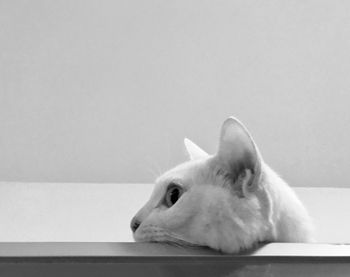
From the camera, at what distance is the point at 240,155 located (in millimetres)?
977

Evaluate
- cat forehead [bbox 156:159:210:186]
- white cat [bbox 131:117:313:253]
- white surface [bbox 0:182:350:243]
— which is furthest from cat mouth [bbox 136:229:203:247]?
white surface [bbox 0:182:350:243]

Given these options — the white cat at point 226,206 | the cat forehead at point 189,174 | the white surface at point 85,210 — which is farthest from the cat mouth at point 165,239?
the white surface at point 85,210

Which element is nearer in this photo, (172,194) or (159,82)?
(172,194)

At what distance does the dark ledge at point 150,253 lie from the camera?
2.85 ft

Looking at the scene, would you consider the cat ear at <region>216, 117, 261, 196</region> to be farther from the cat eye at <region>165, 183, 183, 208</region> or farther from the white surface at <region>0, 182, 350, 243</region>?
the white surface at <region>0, 182, 350, 243</region>

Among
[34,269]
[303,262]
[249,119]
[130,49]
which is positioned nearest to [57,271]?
Result: [34,269]

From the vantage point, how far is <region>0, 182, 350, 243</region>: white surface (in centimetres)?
178

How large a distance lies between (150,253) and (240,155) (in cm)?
23

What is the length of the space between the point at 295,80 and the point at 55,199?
85 centimetres

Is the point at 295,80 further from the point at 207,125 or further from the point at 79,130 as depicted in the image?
the point at 79,130

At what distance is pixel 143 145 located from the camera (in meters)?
1.87

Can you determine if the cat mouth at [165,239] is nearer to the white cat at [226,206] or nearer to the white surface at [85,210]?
the white cat at [226,206]

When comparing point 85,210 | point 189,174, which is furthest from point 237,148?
point 85,210

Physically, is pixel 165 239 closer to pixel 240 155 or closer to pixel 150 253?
pixel 150 253
